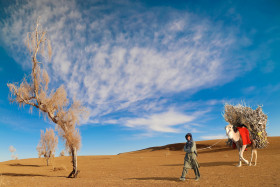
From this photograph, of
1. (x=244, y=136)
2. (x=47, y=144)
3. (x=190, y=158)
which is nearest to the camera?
(x=190, y=158)

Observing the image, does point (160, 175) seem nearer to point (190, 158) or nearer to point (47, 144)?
point (190, 158)

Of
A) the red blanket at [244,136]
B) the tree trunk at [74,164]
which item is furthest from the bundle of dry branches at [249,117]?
the tree trunk at [74,164]

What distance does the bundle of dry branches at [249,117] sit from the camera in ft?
Result: 57.7

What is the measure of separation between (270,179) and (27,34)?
17.4 meters

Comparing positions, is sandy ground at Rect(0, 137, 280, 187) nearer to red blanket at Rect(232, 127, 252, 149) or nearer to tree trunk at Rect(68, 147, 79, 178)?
tree trunk at Rect(68, 147, 79, 178)

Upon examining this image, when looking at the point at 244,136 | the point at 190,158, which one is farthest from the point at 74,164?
the point at 244,136

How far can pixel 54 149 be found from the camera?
27.1 m

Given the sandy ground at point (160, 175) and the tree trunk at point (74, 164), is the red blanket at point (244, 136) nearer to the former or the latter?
the sandy ground at point (160, 175)

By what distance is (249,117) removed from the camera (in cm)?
1838

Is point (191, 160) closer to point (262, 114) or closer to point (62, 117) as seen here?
point (62, 117)

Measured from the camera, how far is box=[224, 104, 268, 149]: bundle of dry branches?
1758 centimetres

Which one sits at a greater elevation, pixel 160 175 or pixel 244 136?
pixel 244 136

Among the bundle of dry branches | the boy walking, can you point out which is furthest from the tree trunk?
the bundle of dry branches

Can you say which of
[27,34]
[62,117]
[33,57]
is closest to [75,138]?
[62,117]
